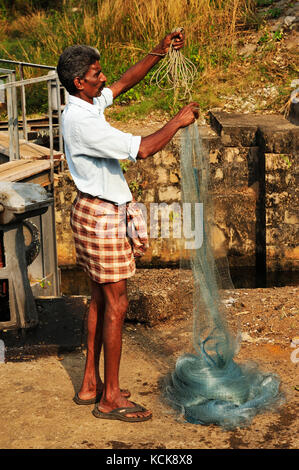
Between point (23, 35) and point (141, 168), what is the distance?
6307 millimetres

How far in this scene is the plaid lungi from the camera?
11.7 feet

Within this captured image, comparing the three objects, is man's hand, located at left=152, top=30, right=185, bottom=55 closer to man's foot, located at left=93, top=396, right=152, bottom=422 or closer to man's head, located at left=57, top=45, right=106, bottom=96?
man's head, located at left=57, top=45, right=106, bottom=96

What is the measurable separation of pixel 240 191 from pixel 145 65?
6.00m

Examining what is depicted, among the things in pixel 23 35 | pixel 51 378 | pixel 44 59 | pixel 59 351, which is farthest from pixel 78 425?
pixel 23 35

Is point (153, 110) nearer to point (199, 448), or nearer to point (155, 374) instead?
point (155, 374)

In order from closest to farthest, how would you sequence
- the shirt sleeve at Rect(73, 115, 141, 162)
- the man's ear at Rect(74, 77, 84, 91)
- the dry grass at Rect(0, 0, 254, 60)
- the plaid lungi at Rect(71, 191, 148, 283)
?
the shirt sleeve at Rect(73, 115, 141, 162) < the man's ear at Rect(74, 77, 84, 91) < the plaid lungi at Rect(71, 191, 148, 283) < the dry grass at Rect(0, 0, 254, 60)

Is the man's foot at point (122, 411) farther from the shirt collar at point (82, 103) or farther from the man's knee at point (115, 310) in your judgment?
the shirt collar at point (82, 103)

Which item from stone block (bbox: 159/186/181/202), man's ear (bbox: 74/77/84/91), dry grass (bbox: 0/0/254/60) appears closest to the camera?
man's ear (bbox: 74/77/84/91)

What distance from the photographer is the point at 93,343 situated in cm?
381

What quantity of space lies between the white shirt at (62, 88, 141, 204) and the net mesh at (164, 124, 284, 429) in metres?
0.58

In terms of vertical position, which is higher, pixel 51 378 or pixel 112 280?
pixel 112 280

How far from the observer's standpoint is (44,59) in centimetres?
1221

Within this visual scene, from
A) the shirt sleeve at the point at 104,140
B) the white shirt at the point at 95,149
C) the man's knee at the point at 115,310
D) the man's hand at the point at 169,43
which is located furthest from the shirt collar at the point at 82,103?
the man's knee at the point at 115,310

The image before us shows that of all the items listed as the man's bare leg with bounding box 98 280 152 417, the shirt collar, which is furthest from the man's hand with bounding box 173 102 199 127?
the man's bare leg with bounding box 98 280 152 417
